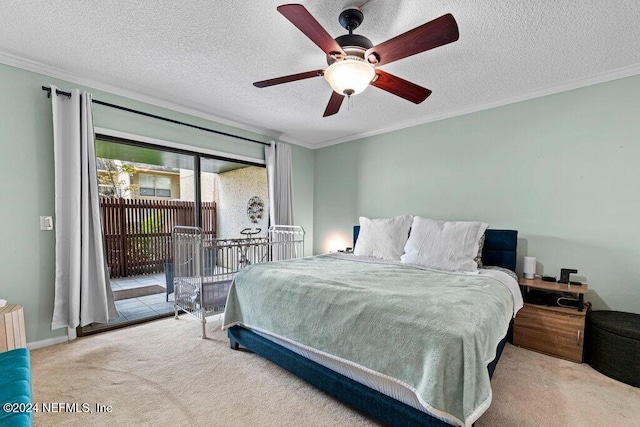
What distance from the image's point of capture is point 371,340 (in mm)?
1531

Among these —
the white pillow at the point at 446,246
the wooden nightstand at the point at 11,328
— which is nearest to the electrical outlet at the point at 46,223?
the wooden nightstand at the point at 11,328

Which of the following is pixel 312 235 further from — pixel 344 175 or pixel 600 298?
pixel 600 298

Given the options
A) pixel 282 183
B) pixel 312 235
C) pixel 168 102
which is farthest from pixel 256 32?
pixel 312 235

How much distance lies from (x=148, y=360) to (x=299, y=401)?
55.2 inches

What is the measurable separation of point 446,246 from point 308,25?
2264mm

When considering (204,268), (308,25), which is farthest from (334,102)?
(204,268)

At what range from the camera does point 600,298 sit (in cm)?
257

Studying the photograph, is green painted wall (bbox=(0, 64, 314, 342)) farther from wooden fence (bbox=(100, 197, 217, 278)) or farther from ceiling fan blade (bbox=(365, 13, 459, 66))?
ceiling fan blade (bbox=(365, 13, 459, 66))

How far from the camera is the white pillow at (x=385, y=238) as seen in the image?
10.7 feet

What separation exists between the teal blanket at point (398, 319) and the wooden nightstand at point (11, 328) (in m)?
1.43

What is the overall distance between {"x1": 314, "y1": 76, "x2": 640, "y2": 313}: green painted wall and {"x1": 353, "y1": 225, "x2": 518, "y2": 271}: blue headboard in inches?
6.8

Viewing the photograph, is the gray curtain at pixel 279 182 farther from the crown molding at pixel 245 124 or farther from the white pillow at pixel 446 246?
the white pillow at pixel 446 246

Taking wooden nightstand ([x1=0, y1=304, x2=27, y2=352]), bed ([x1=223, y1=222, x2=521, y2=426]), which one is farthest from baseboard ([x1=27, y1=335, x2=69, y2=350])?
bed ([x1=223, y1=222, x2=521, y2=426])

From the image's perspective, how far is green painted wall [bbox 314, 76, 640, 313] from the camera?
249cm
